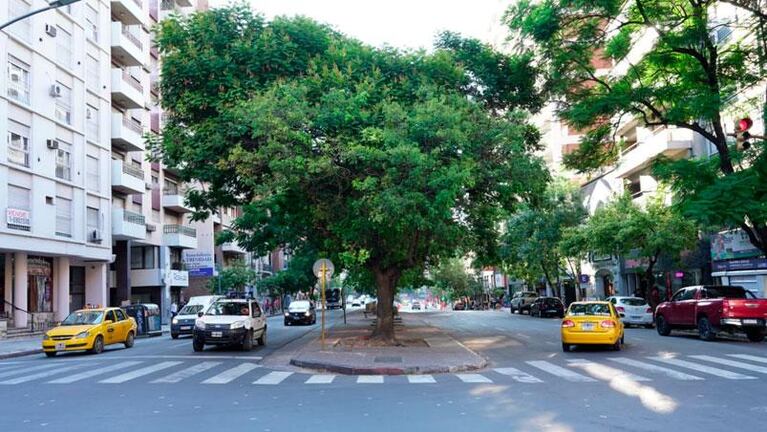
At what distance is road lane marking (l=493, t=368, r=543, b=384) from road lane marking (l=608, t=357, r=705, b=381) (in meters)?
2.65

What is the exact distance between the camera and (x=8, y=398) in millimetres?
11844

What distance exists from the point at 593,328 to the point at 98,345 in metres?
15.5

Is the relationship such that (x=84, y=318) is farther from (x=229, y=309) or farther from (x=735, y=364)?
(x=735, y=364)

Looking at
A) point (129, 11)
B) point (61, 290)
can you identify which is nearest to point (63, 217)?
point (61, 290)

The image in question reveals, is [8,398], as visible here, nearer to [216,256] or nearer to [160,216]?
[160,216]

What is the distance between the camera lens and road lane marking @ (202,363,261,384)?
46.1ft

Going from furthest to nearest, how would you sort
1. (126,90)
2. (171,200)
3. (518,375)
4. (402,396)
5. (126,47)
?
(171,200), (126,90), (126,47), (518,375), (402,396)

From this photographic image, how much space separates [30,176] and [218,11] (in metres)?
18.5

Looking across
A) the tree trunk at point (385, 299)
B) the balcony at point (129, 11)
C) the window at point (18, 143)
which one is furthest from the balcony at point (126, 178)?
the tree trunk at point (385, 299)

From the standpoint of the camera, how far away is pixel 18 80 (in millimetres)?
33406

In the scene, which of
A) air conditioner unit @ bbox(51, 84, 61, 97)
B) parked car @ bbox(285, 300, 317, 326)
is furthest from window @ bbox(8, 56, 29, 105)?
parked car @ bbox(285, 300, 317, 326)

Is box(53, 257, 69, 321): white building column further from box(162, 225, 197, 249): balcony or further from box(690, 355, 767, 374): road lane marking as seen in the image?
box(690, 355, 767, 374): road lane marking

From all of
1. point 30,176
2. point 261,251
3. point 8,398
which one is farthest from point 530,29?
point 30,176

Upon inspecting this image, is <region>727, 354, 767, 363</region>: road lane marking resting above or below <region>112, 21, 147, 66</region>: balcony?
below
